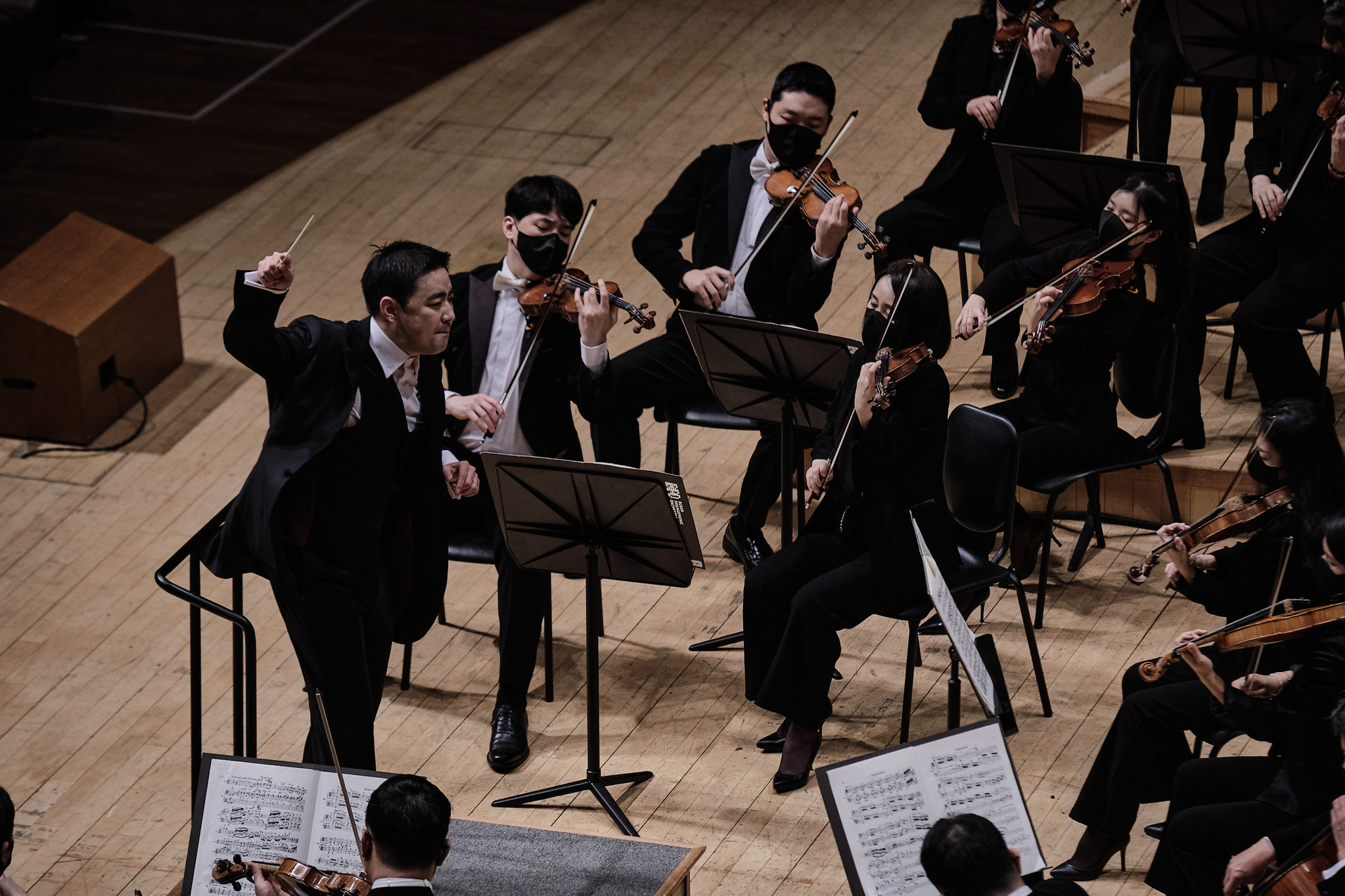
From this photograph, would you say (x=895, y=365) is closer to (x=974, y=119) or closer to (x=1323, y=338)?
(x=974, y=119)

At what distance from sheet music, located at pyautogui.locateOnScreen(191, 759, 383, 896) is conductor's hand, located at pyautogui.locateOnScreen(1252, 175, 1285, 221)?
9.70ft

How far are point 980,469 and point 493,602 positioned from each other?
1.54 m

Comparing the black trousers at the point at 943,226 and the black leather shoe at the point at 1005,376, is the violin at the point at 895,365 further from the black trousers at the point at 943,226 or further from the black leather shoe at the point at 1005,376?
the black leather shoe at the point at 1005,376

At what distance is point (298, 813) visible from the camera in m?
3.30

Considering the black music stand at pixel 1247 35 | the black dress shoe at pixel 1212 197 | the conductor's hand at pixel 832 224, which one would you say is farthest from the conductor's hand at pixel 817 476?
the black dress shoe at pixel 1212 197

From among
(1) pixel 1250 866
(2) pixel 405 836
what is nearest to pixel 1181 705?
(1) pixel 1250 866

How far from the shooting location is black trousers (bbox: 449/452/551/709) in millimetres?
4215

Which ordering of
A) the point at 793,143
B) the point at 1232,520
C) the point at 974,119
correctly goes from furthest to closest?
the point at 974,119, the point at 793,143, the point at 1232,520

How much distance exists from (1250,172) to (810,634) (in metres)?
Result: 2.09

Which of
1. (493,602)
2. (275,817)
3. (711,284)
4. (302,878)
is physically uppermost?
(711,284)

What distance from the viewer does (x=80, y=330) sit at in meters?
5.78

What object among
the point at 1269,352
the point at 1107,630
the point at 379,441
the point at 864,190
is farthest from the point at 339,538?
the point at 864,190

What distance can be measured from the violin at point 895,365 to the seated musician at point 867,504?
0.01 metres

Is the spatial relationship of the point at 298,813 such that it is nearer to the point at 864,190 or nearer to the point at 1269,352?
the point at 1269,352
